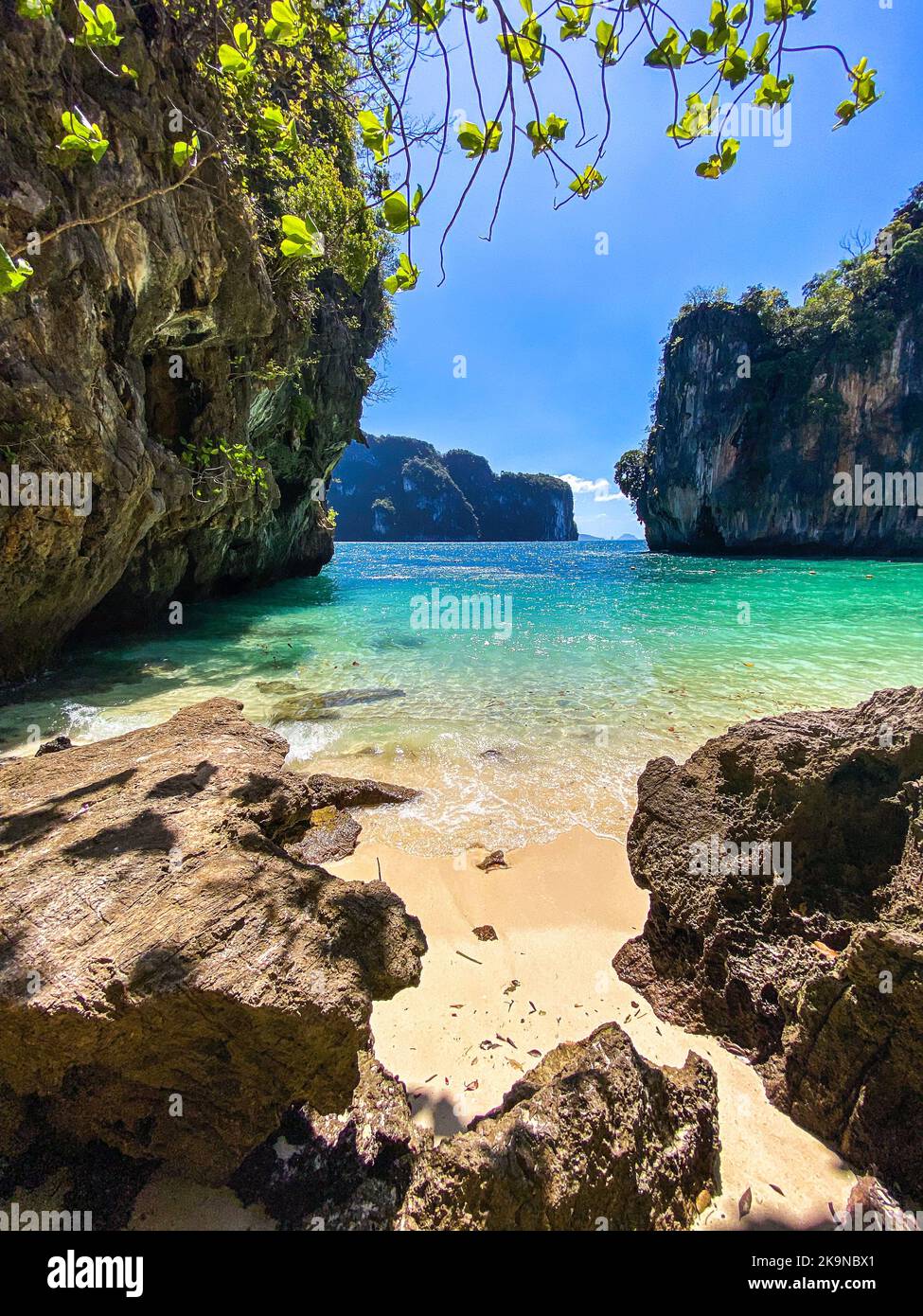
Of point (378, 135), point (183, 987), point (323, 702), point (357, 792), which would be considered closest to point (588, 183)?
point (378, 135)

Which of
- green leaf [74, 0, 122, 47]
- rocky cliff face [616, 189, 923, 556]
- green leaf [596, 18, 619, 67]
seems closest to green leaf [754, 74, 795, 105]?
green leaf [596, 18, 619, 67]

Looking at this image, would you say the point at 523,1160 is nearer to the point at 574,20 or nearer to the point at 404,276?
the point at 404,276

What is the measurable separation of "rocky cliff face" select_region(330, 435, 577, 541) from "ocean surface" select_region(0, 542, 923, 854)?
401ft

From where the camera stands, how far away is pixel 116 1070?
58.7 inches

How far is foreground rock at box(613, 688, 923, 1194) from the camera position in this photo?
170 centimetres

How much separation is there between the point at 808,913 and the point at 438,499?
5434 inches

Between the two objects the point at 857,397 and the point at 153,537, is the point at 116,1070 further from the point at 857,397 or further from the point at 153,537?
the point at 857,397

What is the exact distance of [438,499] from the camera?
13275 centimetres

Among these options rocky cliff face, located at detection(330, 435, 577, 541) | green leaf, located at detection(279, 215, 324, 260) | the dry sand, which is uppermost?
rocky cliff face, located at detection(330, 435, 577, 541)

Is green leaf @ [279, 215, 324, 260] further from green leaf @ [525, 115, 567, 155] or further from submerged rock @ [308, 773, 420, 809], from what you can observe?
submerged rock @ [308, 773, 420, 809]

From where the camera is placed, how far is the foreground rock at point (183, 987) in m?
1.42

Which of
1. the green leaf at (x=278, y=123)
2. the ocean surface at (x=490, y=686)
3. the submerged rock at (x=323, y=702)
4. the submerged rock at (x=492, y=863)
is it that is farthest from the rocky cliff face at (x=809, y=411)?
the green leaf at (x=278, y=123)

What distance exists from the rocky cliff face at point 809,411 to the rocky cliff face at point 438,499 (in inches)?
3639

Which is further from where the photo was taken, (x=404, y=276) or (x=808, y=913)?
(x=808, y=913)
